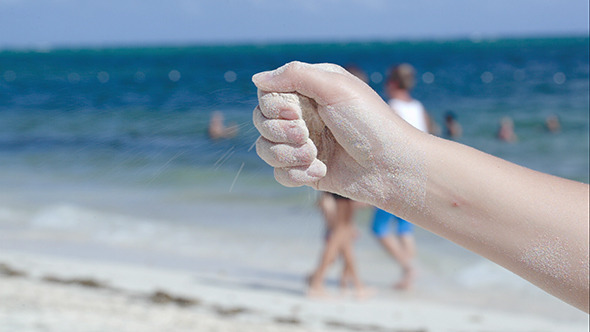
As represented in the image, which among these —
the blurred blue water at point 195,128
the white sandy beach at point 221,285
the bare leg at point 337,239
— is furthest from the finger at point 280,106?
the bare leg at point 337,239

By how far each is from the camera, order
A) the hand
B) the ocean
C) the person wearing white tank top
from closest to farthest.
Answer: the hand, the ocean, the person wearing white tank top

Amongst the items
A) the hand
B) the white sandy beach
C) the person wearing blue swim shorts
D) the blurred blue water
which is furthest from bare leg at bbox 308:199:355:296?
the hand

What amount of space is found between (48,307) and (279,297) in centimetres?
178

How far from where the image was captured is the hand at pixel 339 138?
1.28 meters

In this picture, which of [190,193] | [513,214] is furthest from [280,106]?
[190,193]

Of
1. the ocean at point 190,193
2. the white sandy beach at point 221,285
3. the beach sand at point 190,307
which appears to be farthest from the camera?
the white sandy beach at point 221,285

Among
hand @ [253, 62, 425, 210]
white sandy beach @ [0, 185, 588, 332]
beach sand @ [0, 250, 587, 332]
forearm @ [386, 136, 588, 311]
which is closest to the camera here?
forearm @ [386, 136, 588, 311]

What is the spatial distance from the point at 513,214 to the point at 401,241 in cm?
411

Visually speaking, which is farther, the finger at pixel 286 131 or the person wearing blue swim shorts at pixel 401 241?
the person wearing blue swim shorts at pixel 401 241

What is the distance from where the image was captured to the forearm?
45.7 inches

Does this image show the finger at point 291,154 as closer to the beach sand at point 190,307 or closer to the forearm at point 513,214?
the forearm at point 513,214

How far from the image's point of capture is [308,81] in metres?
1.32

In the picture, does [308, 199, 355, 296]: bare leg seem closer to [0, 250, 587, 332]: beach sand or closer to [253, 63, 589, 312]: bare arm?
[0, 250, 587, 332]: beach sand

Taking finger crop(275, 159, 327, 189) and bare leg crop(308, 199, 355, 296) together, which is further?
bare leg crop(308, 199, 355, 296)
